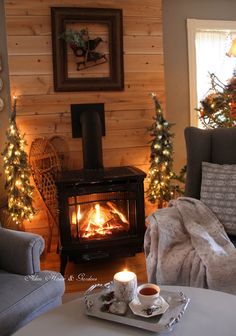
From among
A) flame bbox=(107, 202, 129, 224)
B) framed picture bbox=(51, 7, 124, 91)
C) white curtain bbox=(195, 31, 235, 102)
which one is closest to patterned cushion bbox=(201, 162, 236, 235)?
flame bbox=(107, 202, 129, 224)

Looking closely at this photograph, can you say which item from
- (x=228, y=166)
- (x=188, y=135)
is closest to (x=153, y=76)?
(x=188, y=135)

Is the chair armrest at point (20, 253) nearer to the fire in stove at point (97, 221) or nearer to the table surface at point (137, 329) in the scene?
the table surface at point (137, 329)

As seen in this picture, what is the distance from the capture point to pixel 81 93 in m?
3.16

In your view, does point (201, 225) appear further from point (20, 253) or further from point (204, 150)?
point (20, 253)

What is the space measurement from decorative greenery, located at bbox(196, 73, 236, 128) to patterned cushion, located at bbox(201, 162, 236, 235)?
1099 mm

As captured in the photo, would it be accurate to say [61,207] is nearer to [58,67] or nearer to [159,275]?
[159,275]

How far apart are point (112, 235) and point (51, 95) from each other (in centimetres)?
137

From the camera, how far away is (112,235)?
2.80 metres

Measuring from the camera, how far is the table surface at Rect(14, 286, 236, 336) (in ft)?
3.63

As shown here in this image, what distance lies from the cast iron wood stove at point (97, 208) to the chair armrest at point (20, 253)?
2.68 ft

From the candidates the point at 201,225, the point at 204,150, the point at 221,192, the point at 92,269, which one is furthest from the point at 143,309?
the point at 92,269

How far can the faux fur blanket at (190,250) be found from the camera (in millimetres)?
1708

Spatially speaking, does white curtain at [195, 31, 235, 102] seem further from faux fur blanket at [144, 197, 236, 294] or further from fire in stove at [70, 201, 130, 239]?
faux fur blanket at [144, 197, 236, 294]

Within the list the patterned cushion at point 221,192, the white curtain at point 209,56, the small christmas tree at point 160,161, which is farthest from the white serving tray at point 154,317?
the white curtain at point 209,56
